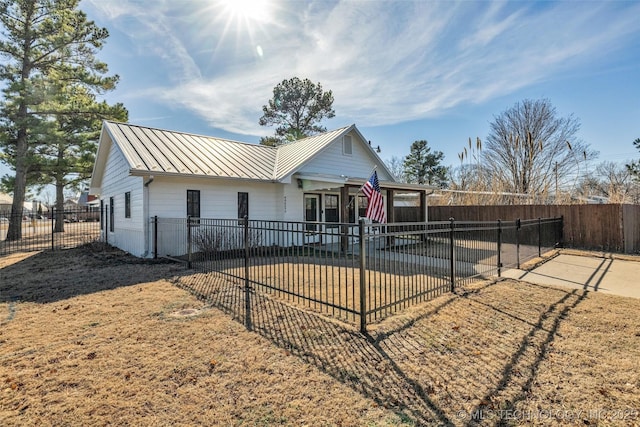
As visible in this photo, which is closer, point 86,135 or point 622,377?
point 622,377

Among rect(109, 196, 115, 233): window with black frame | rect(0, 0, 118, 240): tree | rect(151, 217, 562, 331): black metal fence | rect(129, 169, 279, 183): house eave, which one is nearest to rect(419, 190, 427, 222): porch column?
rect(151, 217, 562, 331): black metal fence

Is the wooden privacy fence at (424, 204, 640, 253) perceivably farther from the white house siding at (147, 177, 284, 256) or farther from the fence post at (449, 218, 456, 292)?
the white house siding at (147, 177, 284, 256)

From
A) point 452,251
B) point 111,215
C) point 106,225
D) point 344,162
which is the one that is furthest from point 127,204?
point 452,251

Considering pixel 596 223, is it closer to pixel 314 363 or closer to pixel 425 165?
pixel 314 363

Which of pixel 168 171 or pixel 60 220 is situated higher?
pixel 168 171

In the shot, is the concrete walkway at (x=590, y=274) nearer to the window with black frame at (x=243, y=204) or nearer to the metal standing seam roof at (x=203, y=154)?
the metal standing seam roof at (x=203, y=154)

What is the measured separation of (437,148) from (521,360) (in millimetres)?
35039

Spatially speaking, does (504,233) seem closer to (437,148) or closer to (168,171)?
(168,171)

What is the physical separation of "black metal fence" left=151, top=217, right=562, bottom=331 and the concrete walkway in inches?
24.5

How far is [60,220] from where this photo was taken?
22344 mm

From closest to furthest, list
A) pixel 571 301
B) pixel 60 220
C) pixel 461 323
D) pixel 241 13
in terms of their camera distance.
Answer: pixel 461 323, pixel 571 301, pixel 241 13, pixel 60 220

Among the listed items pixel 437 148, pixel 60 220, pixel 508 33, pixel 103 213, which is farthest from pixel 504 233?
pixel 437 148

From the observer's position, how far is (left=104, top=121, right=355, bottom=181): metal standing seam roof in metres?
10.6

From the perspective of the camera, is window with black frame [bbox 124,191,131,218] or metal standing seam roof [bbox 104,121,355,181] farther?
window with black frame [bbox 124,191,131,218]
